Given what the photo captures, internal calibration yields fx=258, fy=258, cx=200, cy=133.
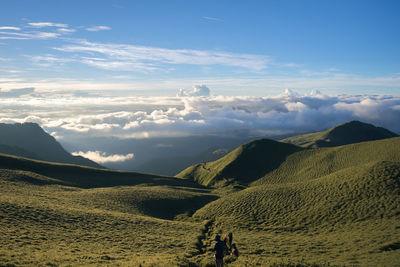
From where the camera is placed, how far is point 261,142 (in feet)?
500

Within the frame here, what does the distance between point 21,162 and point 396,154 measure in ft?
462

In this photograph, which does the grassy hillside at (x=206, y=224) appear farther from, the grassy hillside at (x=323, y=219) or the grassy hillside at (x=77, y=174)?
the grassy hillside at (x=77, y=174)

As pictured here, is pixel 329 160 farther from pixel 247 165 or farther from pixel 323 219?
pixel 323 219

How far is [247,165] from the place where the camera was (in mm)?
132875

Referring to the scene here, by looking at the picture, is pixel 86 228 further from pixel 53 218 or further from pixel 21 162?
pixel 21 162

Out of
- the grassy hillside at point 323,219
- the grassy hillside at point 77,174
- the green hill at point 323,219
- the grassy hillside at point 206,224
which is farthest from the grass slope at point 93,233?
the grassy hillside at point 77,174

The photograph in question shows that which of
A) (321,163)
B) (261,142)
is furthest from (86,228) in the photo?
(261,142)

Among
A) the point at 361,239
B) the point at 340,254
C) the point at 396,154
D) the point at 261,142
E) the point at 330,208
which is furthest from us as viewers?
the point at 261,142

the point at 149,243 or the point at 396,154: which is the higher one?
the point at 396,154

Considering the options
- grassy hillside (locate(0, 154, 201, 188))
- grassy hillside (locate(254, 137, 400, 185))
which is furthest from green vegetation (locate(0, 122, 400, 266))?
grassy hillside (locate(254, 137, 400, 185))

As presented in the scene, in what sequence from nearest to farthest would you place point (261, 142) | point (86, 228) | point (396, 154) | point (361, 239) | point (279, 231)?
1. point (361, 239)
2. point (86, 228)
3. point (279, 231)
4. point (396, 154)
5. point (261, 142)

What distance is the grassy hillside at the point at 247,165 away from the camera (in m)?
124

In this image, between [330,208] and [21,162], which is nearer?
[330,208]

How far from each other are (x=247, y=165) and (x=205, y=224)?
8735cm
